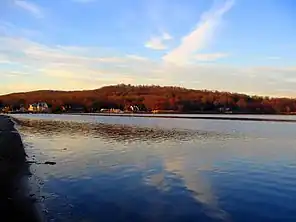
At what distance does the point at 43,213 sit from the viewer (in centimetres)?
1139

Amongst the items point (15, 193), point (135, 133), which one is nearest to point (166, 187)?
point (15, 193)

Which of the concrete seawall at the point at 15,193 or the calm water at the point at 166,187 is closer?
the concrete seawall at the point at 15,193

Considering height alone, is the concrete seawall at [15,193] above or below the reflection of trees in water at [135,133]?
above

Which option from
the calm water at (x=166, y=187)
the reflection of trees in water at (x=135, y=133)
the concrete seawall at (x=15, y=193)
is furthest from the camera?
the reflection of trees in water at (x=135, y=133)

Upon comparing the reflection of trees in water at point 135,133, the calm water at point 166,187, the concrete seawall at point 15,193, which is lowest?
the reflection of trees in water at point 135,133

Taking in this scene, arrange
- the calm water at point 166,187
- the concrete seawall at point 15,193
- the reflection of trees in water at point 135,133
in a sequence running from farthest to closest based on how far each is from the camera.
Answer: the reflection of trees in water at point 135,133 → the calm water at point 166,187 → the concrete seawall at point 15,193

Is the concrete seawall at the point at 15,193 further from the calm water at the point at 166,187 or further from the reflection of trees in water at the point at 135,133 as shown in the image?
the reflection of trees in water at the point at 135,133

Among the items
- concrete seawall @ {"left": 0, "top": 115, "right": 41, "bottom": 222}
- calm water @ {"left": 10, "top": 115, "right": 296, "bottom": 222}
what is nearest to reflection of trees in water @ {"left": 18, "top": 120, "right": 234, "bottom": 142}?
calm water @ {"left": 10, "top": 115, "right": 296, "bottom": 222}

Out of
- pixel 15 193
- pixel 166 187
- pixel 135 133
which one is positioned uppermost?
pixel 15 193

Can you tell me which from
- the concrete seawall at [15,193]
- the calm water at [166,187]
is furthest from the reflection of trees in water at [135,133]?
the concrete seawall at [15,193]

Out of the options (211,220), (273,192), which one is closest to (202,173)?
(273,192)

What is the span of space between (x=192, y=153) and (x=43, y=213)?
63.7 ft

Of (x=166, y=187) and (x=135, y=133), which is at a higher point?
(x=166, y=187)

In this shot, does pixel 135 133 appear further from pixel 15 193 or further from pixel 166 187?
pixel 15 193
